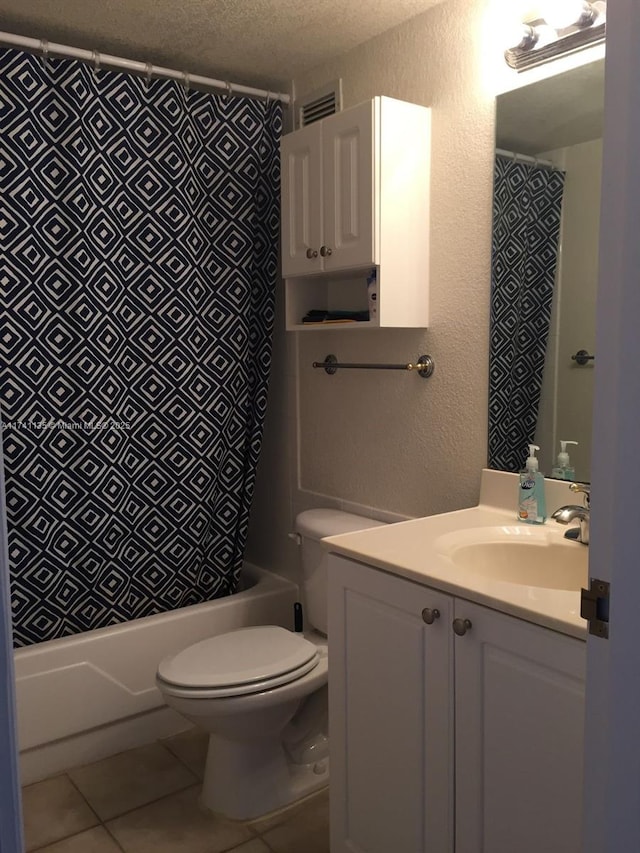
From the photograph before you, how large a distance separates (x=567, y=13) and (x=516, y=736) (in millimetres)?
1591

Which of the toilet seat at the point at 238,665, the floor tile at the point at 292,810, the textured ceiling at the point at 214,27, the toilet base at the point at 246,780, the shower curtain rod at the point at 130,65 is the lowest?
the floor tile at the point at 292,810

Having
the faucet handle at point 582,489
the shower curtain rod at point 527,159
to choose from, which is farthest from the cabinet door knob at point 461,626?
the shower curtain rod at point 527,159

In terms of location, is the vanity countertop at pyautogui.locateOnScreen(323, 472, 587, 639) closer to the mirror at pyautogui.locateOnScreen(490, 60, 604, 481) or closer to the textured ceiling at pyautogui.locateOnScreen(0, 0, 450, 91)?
the mirror at pyautogui.locateOnScreen(490, 60, 604, 481)

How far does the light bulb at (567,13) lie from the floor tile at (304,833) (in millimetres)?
2148

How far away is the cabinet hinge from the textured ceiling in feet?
6.01

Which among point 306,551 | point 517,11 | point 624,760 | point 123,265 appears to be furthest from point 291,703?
point 517,11

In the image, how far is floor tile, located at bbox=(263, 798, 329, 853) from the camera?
2023 millimetres

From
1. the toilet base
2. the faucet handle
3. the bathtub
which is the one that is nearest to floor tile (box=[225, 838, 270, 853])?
the toilet base

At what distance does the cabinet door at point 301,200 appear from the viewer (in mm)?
2340

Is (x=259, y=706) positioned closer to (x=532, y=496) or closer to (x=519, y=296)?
(x=532, y=496)

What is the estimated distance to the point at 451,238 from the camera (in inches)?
86.3

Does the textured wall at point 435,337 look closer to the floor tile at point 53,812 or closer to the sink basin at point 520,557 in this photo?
the sink basin at point 520,557

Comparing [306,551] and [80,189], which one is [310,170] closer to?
[80,189]

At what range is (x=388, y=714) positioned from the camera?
167 cm
